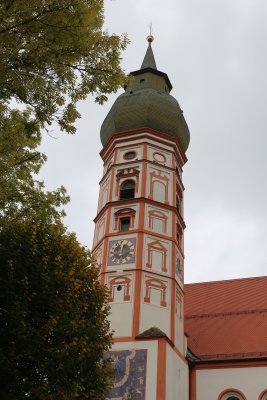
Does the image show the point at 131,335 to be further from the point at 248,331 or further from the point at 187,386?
the point at 248,331

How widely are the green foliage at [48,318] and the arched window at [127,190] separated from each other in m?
11.8

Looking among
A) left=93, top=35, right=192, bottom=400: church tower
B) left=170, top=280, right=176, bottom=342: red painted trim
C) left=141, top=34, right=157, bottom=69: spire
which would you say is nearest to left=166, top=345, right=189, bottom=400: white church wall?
left=93, top=35, right=192, bottom=400: church tower

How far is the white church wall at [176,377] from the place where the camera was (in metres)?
20.8

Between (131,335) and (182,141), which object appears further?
(182,141)

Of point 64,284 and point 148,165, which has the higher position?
point 148,165

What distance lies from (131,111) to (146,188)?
527 cm

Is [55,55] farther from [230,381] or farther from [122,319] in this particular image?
[230,381]

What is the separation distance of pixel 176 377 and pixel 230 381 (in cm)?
324

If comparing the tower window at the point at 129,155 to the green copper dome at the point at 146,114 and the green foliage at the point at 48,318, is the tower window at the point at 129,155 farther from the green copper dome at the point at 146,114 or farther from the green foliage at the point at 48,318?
the green foliage at the point at 48,318

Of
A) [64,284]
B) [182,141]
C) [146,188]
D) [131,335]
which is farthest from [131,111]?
[64,284]

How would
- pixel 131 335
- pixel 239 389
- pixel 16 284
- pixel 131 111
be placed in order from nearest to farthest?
pixel 16 284 → pixel 131 335 → pixel 239 389 → pixel 131 111

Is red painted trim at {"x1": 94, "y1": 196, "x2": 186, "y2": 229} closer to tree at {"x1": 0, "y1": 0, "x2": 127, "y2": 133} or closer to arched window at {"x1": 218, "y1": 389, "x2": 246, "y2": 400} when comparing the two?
arched window at {"x1": 218, "y1": 389, "x2": 246, "y2": 400}

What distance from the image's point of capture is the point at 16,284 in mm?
12367

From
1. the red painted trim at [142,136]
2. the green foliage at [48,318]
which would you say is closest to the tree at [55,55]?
the green foliage at [48,318]
